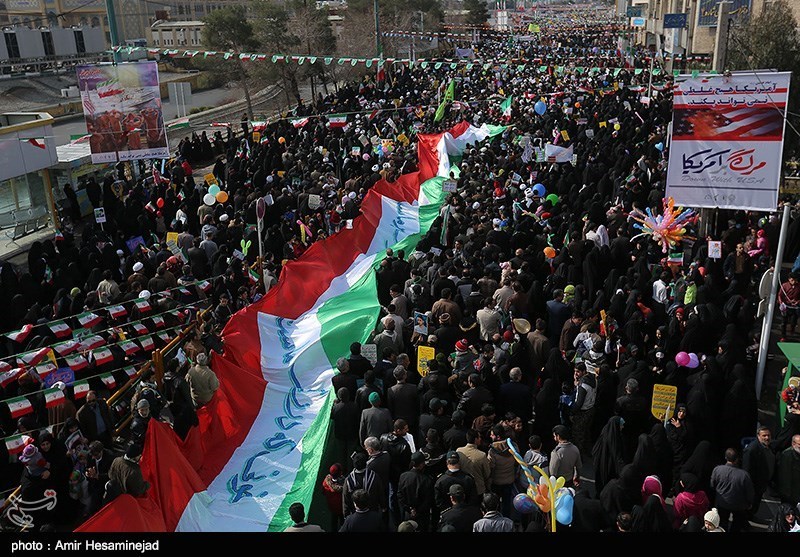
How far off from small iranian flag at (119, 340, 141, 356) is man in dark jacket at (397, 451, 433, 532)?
4.51 meters

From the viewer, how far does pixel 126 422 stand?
8227mm

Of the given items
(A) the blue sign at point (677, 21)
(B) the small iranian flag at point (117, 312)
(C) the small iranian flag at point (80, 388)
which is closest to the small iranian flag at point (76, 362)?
(C) the small iranian flag at point (80, 388)

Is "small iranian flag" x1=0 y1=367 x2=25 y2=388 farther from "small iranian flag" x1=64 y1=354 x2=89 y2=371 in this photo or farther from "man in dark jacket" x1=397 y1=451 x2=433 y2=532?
"man in dark jacket" x1=397 y1=451 x2=433 y2=532

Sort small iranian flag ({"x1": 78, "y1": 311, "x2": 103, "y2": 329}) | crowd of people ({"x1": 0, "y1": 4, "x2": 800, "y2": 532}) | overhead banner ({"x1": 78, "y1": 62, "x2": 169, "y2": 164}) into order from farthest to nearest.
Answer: overhead banner ({"x1": 78, "y1": 62, "x2": 169, "y2": 164}) < small iranian flag ({"x1": 78, "y1": 311, "x2": 103, "y2": 329}) < crowd of people ({"x1": 0, "y1": 4, "x2": 800, "y2": 532})

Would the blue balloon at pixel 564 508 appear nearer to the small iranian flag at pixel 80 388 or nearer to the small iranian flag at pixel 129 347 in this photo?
the small iranian flag at pixel 80 388

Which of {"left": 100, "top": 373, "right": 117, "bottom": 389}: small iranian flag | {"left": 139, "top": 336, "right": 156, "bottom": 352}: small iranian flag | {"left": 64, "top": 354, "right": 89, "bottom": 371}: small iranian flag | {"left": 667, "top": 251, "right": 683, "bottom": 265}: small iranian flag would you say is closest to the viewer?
{"left": 100, "top": 373, "right": 117, "bottom": 389}: small iranian flag

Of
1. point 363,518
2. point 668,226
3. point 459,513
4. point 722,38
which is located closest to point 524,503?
point 459,513

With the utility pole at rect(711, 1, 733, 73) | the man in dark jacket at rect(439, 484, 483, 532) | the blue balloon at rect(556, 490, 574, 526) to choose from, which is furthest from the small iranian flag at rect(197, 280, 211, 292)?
the utility pole at rect(711, 1, 733, 73)

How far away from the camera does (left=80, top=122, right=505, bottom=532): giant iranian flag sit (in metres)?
6.53

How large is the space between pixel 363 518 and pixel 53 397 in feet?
13.0

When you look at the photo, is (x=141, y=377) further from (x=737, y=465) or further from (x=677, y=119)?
(x=677, y=119)

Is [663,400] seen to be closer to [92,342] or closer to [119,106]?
[92,342]

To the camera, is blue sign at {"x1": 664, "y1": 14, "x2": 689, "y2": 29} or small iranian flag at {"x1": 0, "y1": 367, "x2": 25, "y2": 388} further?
blue sign at {"x1": 664, "y1": 14, "x2": 689, "y2": 29}

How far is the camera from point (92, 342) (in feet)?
30.1
